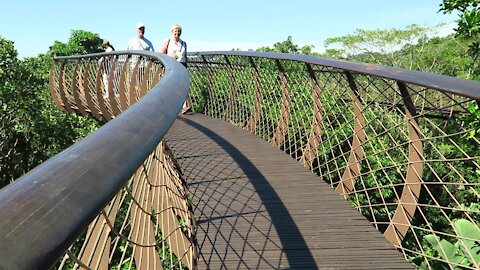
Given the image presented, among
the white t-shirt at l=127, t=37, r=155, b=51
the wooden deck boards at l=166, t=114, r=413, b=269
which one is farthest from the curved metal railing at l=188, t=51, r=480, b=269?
the white t-shirt at l=127, t=37, r=155, b=51

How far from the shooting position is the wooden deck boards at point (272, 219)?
93.9 inches

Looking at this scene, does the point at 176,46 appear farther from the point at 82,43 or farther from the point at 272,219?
the point at 82,43

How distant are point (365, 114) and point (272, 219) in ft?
11.5

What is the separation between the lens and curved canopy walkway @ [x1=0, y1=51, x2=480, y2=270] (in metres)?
0.47

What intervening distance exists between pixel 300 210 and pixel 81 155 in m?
2.61

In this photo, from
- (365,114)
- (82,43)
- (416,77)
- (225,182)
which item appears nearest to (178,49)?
(365,114)

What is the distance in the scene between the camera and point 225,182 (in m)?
3.57

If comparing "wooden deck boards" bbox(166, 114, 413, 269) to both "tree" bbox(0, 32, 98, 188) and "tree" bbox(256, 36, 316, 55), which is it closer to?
"tree" bbox(0, 32, 98, 188)

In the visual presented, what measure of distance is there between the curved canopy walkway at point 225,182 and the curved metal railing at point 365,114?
16mm

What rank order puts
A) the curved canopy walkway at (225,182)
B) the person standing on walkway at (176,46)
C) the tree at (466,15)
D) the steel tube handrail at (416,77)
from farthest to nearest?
the person standing on walkway at (176,46) → the tree at (466,15) → the steel tube handrail at (416,77) → the curved canopy walkway at (225,182)

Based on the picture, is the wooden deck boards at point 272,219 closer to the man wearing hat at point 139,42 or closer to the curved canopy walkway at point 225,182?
the curved canopy walkway at point 225,182

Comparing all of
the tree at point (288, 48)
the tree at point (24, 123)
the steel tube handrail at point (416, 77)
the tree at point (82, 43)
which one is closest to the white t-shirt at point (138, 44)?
the steel tube handrail at point (416, 77)

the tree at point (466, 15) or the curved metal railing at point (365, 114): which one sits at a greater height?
the tree at point (466, 15)

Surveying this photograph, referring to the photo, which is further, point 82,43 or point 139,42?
point 82,43
